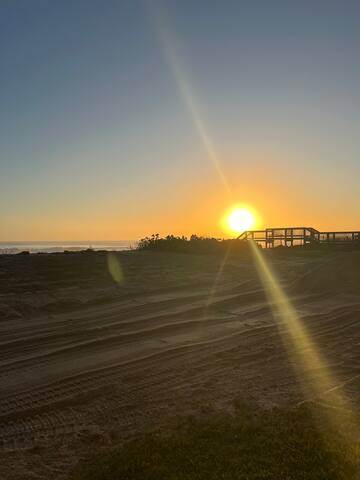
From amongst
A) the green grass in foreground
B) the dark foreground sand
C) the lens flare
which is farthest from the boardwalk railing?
the green grass in foreground

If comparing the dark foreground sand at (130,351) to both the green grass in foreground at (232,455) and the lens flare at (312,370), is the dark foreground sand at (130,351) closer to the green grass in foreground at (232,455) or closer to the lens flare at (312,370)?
the lens flare at (312,370)

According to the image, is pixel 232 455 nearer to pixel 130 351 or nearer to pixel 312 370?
pixel 312 370

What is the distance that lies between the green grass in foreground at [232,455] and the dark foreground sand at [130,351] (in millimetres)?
509

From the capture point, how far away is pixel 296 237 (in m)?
34.2

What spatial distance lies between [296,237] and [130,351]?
2687 cm

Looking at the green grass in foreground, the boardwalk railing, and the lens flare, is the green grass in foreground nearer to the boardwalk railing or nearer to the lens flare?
the lens flare

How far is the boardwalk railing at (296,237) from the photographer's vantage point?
106 ft

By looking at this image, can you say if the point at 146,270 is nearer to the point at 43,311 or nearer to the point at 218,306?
the point at 218,306

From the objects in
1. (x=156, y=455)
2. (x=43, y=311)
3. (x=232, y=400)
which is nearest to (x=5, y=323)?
(x=43, y=311)

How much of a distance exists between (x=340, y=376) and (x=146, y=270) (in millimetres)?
11451

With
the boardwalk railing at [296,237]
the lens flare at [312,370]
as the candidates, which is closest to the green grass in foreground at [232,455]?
the lens flare at [312,370]

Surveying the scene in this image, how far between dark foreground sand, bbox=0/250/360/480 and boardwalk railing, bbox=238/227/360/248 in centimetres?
1546

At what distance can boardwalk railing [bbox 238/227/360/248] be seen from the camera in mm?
32431

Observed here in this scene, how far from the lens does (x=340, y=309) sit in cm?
1324
